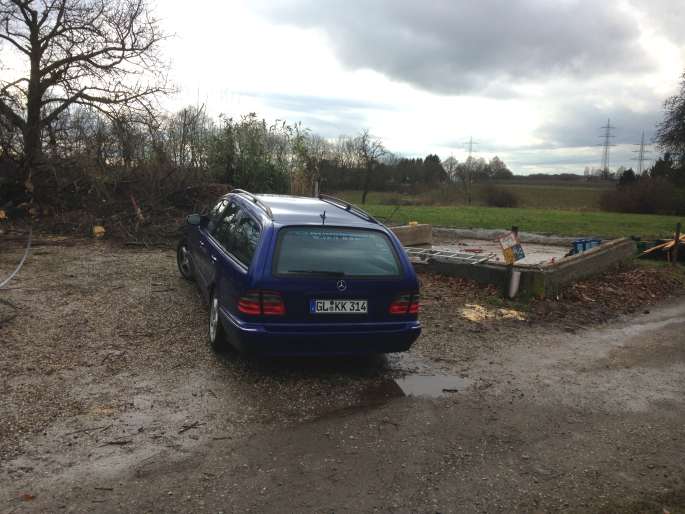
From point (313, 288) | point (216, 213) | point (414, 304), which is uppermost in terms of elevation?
point (216, 213)

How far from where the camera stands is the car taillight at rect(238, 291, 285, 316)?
4816 mm

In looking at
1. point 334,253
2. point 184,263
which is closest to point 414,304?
point 334,253

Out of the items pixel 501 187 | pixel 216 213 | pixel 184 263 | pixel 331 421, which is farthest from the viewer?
pixel 501 187

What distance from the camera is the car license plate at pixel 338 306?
4.93 m

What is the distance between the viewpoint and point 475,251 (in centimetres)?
1329

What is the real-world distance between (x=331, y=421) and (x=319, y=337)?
0.83 m

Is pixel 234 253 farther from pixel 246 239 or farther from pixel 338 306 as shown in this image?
pixel 338 306

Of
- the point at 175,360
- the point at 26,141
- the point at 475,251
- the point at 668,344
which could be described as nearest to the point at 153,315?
the point at 175,360

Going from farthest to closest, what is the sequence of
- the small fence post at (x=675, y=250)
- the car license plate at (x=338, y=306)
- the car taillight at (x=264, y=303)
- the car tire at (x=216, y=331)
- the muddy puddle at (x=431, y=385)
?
1. the small fence post at (x=675, y=250)
2. the car tire at (x=216, y=331)
3. the muddy puddle at (x=431, y=385)
4. the car license plate at (x=338, y=306)
5. the car taillight at (x=264, y=303)

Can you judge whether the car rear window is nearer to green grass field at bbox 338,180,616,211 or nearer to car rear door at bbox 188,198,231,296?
car rear door at bbox 188,198,231,296

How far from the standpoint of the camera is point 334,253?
516 centimetres

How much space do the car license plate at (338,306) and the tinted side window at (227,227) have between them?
1.41 meters

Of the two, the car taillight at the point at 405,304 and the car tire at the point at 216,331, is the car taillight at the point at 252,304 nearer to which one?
the car tire at the point at 216,331

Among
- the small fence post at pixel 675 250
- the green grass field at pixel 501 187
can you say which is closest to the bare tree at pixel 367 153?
the green grass field at pixel 501 187
